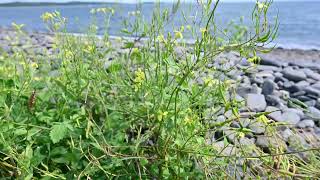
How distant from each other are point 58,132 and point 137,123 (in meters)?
0.31

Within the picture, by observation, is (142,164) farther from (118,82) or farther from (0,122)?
(0,122)

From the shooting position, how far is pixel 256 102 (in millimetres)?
3312

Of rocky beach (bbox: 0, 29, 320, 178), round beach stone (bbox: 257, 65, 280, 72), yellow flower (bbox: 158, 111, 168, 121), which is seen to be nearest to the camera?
yellow flower (bbox: 158, 111, 168, 121)

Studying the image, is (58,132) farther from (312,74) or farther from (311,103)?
(312,74)

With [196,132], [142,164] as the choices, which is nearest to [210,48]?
[196,132]

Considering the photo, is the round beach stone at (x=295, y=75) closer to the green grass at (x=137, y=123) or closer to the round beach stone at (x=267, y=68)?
the round beach stone at (x=267, y=68)

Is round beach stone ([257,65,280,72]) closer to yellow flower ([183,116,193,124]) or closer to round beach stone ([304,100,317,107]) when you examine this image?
round beach stone ([304,100,317,107])

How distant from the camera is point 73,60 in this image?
1.87 m

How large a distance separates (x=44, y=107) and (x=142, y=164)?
0.55 meters

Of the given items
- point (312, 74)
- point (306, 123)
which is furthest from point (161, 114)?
point (312, 74)

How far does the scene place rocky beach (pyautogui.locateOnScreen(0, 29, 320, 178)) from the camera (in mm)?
2088

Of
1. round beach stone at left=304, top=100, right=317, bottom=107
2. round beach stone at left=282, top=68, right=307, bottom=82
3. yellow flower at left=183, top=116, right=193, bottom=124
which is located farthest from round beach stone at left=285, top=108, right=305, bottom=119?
yellow flower at left=183, top=116, right=193, bottom=124

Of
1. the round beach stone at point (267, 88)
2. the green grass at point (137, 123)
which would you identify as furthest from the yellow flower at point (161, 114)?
the round beach stone at point (267, 88)

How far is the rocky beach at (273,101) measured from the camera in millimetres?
2088
